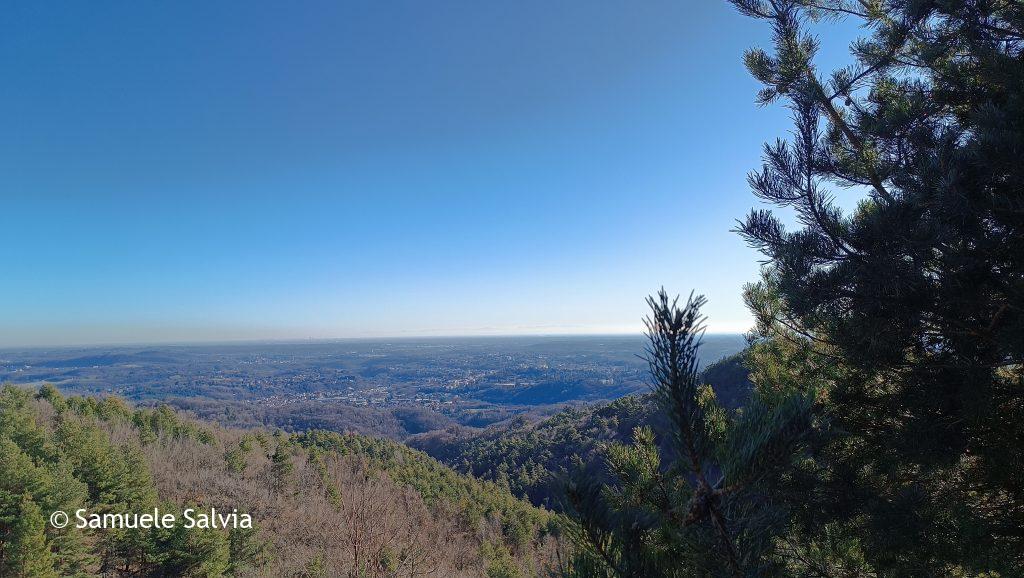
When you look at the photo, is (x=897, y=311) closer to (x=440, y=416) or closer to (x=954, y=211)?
(x=954, y=211)

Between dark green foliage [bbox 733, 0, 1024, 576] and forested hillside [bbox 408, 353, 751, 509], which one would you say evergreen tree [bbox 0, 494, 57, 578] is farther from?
forested hillside [bbox 408, 353, 751, 509]

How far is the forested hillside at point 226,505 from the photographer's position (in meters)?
12.5

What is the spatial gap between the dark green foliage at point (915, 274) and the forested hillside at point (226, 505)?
2.57m

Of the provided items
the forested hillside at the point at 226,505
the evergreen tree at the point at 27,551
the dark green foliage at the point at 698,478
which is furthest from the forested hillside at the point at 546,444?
the dark green foliage at the point at 698,478

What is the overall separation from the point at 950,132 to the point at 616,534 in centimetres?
361

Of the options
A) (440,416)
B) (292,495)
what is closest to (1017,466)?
(292,495)

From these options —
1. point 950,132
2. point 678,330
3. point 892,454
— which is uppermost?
point 950,132

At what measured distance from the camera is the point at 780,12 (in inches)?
133

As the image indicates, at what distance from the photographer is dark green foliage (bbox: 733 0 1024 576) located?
8.04ft

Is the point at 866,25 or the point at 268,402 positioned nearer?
the point at 866,25

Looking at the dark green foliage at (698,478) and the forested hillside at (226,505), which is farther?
the forested hillside at (226,505)

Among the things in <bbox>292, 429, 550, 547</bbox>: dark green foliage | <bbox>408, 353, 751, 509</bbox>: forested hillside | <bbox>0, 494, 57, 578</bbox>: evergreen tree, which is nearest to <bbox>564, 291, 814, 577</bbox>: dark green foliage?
<bbox>0, 494, 57, 578</bbox>: evergreen tree

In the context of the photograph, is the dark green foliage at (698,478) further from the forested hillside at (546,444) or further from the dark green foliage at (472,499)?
the forested hillside at (546,444)

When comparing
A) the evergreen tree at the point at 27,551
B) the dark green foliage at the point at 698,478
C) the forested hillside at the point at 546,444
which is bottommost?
the forested hillside at the point at 546,444
